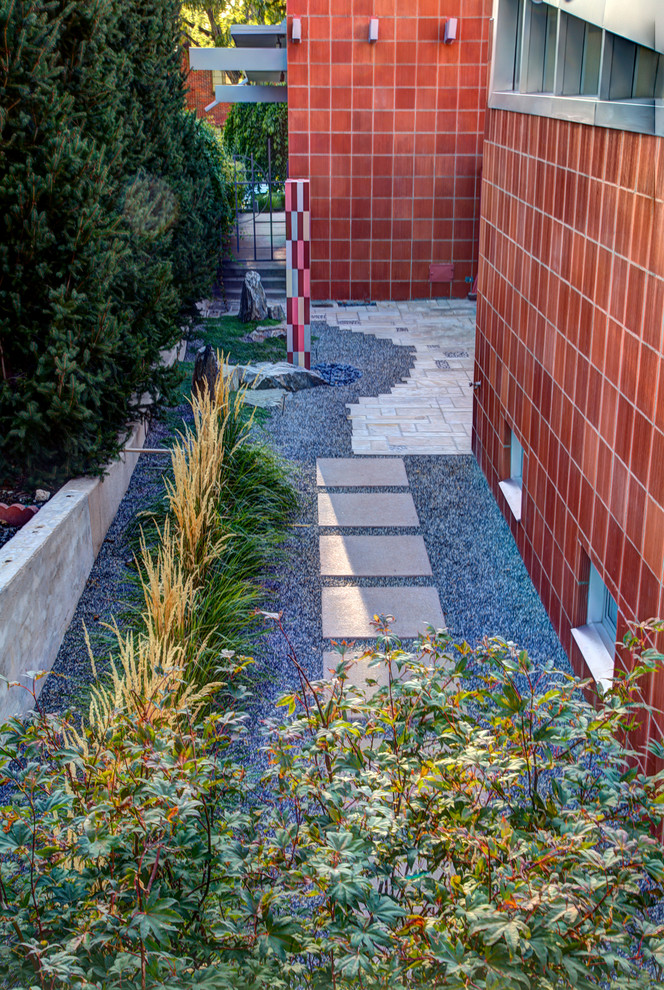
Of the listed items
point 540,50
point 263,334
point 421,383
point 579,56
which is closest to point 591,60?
Result: point 579,56

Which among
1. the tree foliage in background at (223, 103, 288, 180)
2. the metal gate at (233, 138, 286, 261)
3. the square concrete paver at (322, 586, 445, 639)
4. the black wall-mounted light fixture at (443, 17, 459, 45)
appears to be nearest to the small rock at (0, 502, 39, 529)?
the square concrete paver at (322, 586, 445, 639)

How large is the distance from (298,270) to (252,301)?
2395 millimetres

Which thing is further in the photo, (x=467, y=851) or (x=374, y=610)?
(x=374, y=610)

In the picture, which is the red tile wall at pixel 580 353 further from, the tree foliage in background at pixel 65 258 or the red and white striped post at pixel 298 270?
the red and white striped post at pixel 298 270

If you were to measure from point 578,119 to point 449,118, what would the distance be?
8888 millimetres

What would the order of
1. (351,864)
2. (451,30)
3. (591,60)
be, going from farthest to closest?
(451,30), (591,60), (351,864)

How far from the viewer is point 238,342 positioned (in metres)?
10.4

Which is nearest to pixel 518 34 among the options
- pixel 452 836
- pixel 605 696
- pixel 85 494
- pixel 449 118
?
pixel 85 494

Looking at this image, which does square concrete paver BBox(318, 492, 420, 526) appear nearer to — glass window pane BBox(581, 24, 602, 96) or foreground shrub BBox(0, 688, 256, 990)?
glass window pane BBox(581, 24, 602, 96)

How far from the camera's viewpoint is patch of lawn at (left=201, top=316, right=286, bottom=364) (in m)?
9.91

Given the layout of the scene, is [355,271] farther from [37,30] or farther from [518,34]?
[37,30]

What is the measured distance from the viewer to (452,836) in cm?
176

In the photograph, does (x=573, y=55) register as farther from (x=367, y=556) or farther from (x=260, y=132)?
(x=260, y=132)

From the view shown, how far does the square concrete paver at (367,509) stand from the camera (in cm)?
610
